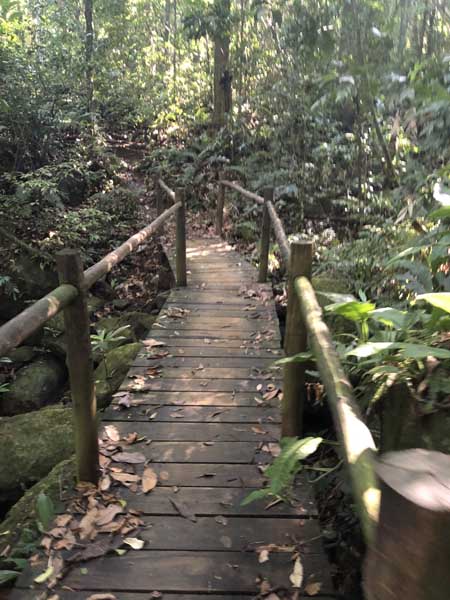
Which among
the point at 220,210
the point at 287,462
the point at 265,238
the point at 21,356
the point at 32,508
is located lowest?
the point at 21,356

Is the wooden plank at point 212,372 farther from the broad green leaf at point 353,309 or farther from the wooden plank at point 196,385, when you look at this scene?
the broad green leaf at point 353,309

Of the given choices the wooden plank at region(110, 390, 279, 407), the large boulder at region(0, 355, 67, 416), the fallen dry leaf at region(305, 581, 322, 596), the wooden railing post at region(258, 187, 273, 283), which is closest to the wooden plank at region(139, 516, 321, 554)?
the fallen dry leaf at region(305, 581, 322, 596)

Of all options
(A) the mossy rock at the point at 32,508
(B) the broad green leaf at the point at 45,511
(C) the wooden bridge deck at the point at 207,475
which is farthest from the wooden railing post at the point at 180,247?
(B) the broad green leaf at the point at 45,511

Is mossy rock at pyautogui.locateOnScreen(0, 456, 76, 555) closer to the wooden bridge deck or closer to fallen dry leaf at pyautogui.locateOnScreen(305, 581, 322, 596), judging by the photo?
the wooden bridge deck

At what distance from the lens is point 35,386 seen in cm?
627

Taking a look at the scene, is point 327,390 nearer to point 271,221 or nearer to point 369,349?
point 369,349

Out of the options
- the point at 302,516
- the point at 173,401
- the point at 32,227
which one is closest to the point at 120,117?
the point at 32,227

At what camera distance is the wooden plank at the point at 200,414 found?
3354 millimetres

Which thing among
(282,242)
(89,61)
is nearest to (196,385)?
(282,242)

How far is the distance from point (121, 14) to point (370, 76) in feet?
36.2

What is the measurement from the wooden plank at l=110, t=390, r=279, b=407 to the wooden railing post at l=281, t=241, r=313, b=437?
584mm

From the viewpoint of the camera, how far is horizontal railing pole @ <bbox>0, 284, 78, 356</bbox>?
1763mm

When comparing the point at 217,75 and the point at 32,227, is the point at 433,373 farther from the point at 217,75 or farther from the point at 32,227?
the point at 217,75

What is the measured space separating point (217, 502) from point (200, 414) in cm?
90
